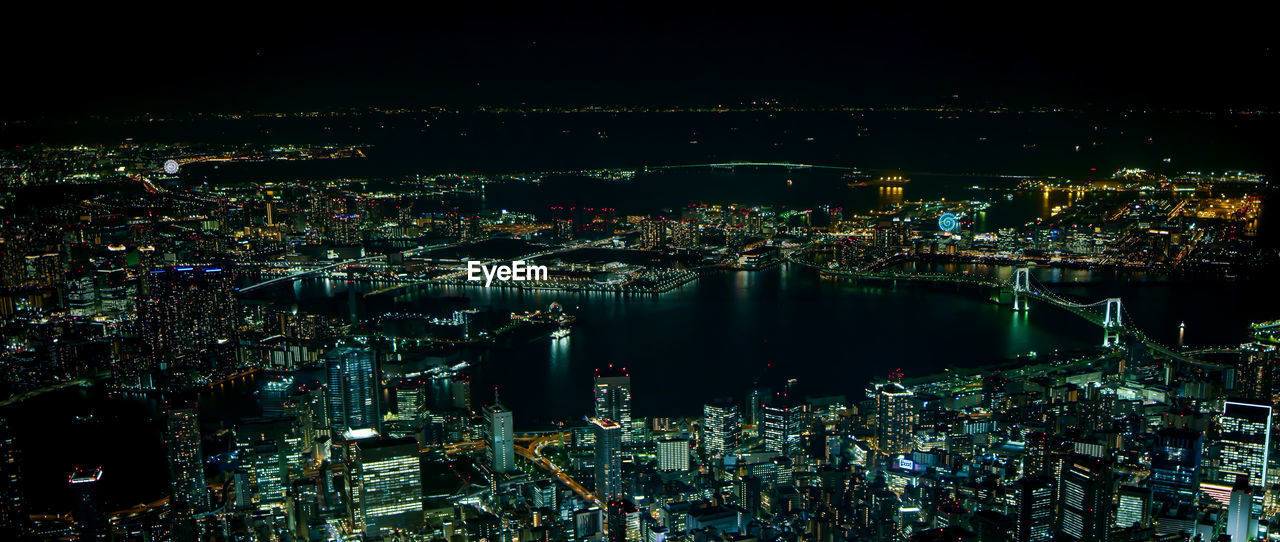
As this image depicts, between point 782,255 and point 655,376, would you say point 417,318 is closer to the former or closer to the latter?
point 655,376

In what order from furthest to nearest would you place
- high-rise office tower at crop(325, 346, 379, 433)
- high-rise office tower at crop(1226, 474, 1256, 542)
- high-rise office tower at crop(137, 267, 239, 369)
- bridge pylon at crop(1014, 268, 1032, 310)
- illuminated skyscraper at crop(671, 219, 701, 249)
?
illuminated skyscraper at crop(671, 219, 701, 249) < bridge pylon at crop(1014, 268, 1032, 310) < high-rise office tower at crop(137, 267, 239, 369) < high-rise office tower at crop(325, 346, 379, 433) < high-rise office tower at crop(1226, 474, 1256, 542)

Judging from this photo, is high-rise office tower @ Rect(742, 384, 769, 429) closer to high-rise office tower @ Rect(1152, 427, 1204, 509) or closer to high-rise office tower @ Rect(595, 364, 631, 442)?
high-rise office tower @ Rect(595, 364, 631, 442)

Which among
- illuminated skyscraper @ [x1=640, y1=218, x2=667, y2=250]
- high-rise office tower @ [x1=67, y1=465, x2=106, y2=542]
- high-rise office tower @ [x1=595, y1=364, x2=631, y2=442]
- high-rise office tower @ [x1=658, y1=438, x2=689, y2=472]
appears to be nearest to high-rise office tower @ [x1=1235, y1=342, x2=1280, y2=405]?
high-rise office tower @ [x1=658, y1=438, x2=689, y2=472]

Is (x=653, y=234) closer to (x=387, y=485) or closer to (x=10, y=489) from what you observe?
(x=387, y=485)

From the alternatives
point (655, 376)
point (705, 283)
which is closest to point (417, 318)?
point (655, 376)

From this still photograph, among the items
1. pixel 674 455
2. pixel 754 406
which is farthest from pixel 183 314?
pixel 754 406
